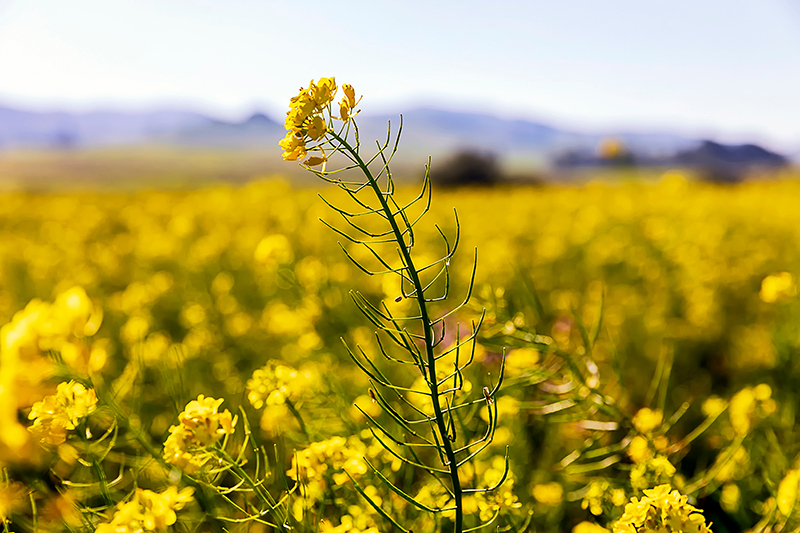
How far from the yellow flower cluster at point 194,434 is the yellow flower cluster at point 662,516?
395 millimetres

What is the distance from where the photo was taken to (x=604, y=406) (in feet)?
2.73

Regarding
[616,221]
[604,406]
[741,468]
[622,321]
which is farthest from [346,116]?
[616,221]

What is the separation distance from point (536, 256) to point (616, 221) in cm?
88

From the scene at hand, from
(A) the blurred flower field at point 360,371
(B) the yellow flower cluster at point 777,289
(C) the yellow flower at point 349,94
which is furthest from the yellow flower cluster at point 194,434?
(B) the yellow flower cluster at point 777,289

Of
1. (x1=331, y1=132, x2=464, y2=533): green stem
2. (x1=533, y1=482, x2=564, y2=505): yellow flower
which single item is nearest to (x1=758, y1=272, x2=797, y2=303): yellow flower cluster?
(x1=533, y1=482, x2=564, y2=505): yellow flower

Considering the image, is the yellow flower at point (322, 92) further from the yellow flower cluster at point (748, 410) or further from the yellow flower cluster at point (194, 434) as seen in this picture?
the yellow flower cluster at point (748, 410)

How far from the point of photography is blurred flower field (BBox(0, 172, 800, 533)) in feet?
2.06

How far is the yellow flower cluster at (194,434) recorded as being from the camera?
19.6 inches

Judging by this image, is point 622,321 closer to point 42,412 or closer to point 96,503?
point 96,503

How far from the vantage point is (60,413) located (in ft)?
1.76

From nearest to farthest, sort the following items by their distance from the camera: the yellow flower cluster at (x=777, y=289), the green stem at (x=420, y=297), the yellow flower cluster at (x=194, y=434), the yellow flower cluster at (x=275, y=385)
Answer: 1. the green stem at (x=420, y=297)
2. the yellow flower cluster at (x=194, y=434)
3. the yellow flower cluster at (x=275, y=385)
4. the yellow flower cluster at (x=777, y=289)

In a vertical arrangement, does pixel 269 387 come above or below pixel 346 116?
below

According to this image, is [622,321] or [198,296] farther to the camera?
[198,296]

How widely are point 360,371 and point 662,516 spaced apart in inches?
46.6
